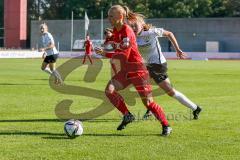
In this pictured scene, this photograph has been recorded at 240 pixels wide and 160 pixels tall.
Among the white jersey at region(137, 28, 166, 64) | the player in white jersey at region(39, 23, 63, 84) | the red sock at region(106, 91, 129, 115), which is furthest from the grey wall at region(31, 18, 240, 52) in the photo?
the red sock at region(106, 91, 129, 115)

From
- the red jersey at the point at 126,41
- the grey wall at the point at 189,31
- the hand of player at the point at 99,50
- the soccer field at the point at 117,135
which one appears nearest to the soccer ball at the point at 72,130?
the soccer field at the point at 117,135

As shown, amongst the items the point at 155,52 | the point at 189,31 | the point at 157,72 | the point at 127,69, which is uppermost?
the point at 155,52

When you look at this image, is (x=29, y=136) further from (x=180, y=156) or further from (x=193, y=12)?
(x=193, y=12)

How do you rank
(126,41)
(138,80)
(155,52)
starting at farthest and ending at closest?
(155,52), (138,80), (126,41)

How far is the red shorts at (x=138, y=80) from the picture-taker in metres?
9.24

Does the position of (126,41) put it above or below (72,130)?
above

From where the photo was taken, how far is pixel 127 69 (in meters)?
9.42

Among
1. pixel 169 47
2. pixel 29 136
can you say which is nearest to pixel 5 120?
pixel 29 136

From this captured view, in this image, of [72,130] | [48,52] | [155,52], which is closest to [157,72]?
[155,52]

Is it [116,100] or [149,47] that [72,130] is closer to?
[116,100]

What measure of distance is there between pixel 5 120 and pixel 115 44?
2.99 metres

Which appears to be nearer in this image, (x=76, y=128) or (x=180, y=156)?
(x=180, y=156)

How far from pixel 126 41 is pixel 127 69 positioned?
0.73m

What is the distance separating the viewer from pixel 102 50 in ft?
29.8
